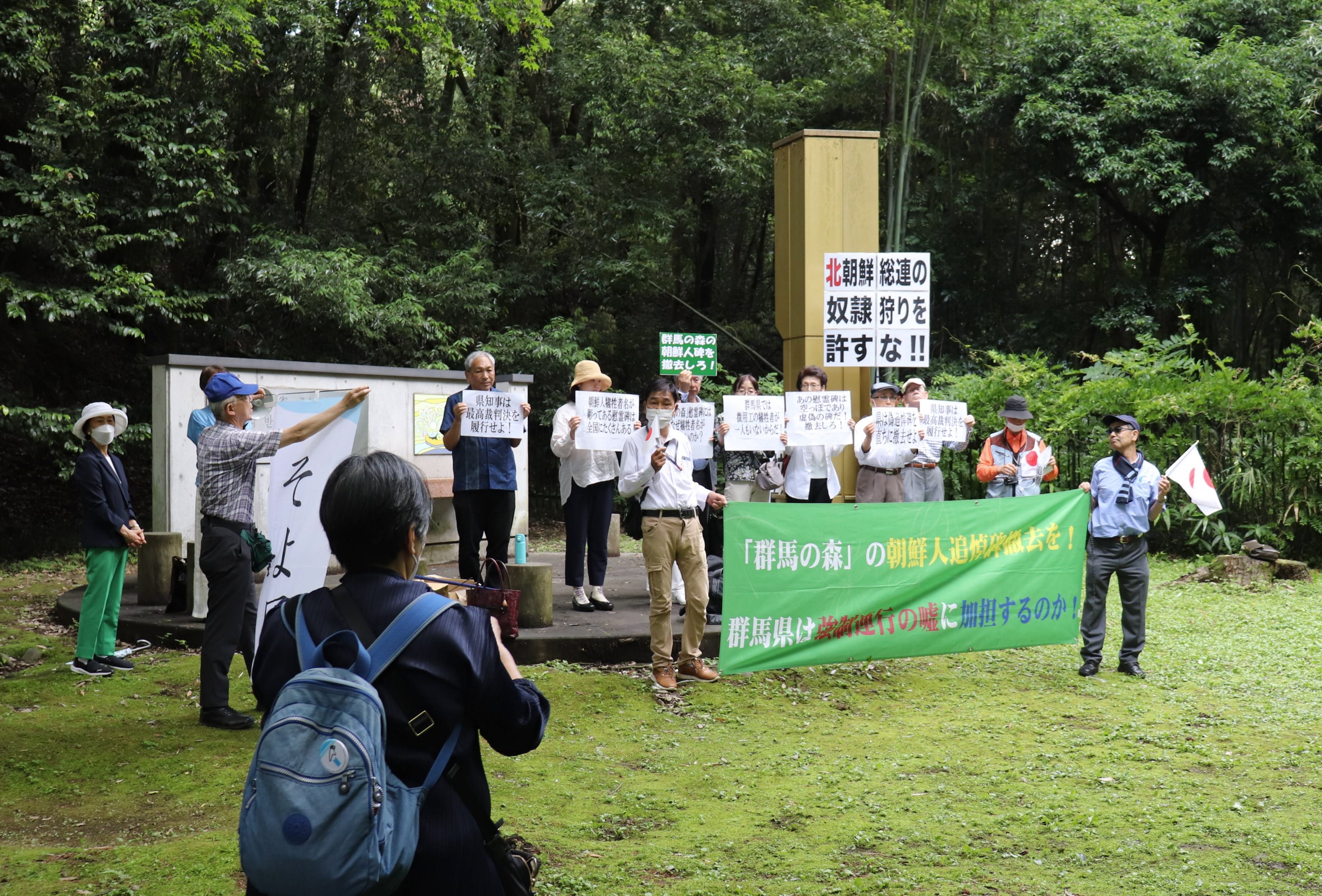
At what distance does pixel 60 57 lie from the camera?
1367 centimetres

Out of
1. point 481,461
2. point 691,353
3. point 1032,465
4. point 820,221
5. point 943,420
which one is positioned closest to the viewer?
point 481,461

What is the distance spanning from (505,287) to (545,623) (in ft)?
37.5

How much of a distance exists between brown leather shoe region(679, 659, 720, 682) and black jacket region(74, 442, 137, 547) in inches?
140

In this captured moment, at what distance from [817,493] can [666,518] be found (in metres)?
1.71

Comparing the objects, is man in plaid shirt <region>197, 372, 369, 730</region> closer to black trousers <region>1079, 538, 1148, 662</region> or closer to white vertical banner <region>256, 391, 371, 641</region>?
white vertical banner <region>256, 391, 371, 641</region>

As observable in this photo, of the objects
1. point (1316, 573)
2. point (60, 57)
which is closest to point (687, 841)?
point (1316, 573)

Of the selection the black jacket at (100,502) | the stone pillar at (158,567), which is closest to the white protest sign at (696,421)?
the black jacket at (100,502)

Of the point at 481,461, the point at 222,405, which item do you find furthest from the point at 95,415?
the point at 481,461

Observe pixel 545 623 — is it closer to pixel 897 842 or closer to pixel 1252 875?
pixel 897 842

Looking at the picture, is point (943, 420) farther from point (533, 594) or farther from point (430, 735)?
point (430, 735)

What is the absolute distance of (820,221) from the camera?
7.82 m

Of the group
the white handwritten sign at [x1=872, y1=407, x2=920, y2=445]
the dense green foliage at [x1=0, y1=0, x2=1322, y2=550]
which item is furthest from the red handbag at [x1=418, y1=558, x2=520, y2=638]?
the dense green foliage at [x1=0, y1=0, x2=1322, y2=550]

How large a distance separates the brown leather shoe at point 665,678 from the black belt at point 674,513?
0.90m

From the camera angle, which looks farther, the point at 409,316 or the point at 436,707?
the point at 409,316
